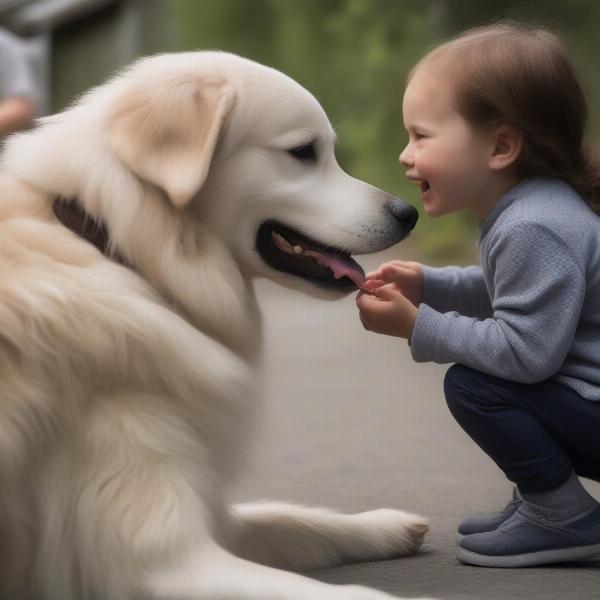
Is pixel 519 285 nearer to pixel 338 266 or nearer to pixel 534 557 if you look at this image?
pixel 338 266

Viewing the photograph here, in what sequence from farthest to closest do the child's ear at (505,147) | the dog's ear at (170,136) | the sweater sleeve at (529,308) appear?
the child's ear at (505,147), the sweater sleeve at (529,308), the dog's ear at (170,136)

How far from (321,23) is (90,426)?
1479 centimetres

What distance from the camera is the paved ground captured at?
2514 mm

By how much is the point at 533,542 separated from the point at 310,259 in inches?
30.8

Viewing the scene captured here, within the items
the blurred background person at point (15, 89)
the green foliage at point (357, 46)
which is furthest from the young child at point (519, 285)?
the green foliage at point (357, 46)

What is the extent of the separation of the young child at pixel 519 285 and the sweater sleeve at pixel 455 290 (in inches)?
7.3

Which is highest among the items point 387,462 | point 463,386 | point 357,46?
point 463,386

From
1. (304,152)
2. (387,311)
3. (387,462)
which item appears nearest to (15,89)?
(387,462)

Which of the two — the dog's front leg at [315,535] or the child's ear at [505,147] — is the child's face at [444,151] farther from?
the dog's front leg at [315,535]

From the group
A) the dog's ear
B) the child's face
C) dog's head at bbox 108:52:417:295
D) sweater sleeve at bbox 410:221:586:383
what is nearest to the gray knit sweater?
sweater sleeve at bbox 410:221:586:383

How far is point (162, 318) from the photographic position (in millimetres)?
2336

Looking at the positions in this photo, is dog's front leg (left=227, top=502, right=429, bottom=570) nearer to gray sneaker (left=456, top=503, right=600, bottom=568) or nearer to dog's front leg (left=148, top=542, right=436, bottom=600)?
gray sneaker (left=456, top=503, right=600, bottom=568)

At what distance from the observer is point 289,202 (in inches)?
102

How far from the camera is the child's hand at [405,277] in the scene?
2.99 m
